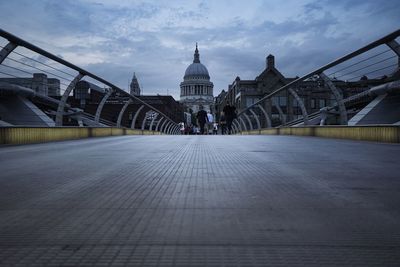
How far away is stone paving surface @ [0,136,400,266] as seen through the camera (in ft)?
4.37

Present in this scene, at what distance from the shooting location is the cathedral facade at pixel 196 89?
486ft

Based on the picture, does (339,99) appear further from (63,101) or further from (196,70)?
(196,70)

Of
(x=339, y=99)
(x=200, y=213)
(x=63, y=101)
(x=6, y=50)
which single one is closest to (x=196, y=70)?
(x=339, y=99)

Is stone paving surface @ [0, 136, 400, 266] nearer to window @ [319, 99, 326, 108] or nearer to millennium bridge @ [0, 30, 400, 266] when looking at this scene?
millennium bridge @ [0, 30, 400, 266]

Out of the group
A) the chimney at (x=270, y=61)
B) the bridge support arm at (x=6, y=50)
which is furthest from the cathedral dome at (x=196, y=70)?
the bridge support arm at (x=6, y=50)

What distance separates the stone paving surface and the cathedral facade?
144 metres

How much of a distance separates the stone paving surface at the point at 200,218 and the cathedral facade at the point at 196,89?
144 metres

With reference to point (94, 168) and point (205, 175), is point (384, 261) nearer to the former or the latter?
point (205, 175)

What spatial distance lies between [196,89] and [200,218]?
5869 inches

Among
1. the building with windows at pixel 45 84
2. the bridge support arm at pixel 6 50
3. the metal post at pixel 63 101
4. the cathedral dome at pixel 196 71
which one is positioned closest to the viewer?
the bridge support arm at pixel 6 50

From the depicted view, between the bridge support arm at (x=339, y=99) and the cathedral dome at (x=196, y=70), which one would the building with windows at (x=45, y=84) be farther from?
the cathedral dome at (x=196, y=70)

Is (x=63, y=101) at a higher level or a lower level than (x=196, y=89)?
lower

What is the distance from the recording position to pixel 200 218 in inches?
71.1

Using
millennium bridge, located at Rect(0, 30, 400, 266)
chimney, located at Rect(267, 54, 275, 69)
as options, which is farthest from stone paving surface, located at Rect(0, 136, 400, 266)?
chimney, located at Rect(267, 54, 275, 69)
